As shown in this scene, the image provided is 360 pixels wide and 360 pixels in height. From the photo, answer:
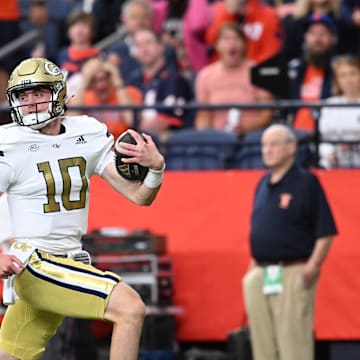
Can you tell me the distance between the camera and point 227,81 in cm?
1191

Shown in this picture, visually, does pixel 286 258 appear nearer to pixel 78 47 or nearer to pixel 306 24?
pixel 306 24

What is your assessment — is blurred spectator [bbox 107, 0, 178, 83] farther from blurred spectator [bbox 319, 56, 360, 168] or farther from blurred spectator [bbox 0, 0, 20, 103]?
blurred spectator [bbox 319, 56, 360, 168]

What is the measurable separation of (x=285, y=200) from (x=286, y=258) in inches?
18.2

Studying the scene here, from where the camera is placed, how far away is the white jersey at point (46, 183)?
6.95 meters

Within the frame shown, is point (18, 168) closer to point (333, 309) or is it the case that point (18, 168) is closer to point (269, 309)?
point (269, 309)

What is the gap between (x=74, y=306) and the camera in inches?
268

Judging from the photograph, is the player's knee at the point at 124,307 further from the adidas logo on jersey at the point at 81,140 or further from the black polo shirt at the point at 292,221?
the black polo shirt at the point at 292,221

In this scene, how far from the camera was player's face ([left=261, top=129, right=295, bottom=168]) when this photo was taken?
32.8 feet

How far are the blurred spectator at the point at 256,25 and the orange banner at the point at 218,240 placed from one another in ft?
6.43

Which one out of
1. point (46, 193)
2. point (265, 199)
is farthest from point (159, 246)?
point (46, 193)

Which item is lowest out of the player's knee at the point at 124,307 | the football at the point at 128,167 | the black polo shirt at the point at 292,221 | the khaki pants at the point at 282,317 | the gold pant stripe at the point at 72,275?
the khaki pants at the point at 282,317

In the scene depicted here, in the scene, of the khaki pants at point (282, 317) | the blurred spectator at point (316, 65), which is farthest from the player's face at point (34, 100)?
the blurred spectator at point (316, 65)

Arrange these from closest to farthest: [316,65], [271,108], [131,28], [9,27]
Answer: [271,108], [316,65], [131,28], [9,27]

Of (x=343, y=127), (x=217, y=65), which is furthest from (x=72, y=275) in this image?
(x=217, y=65)
